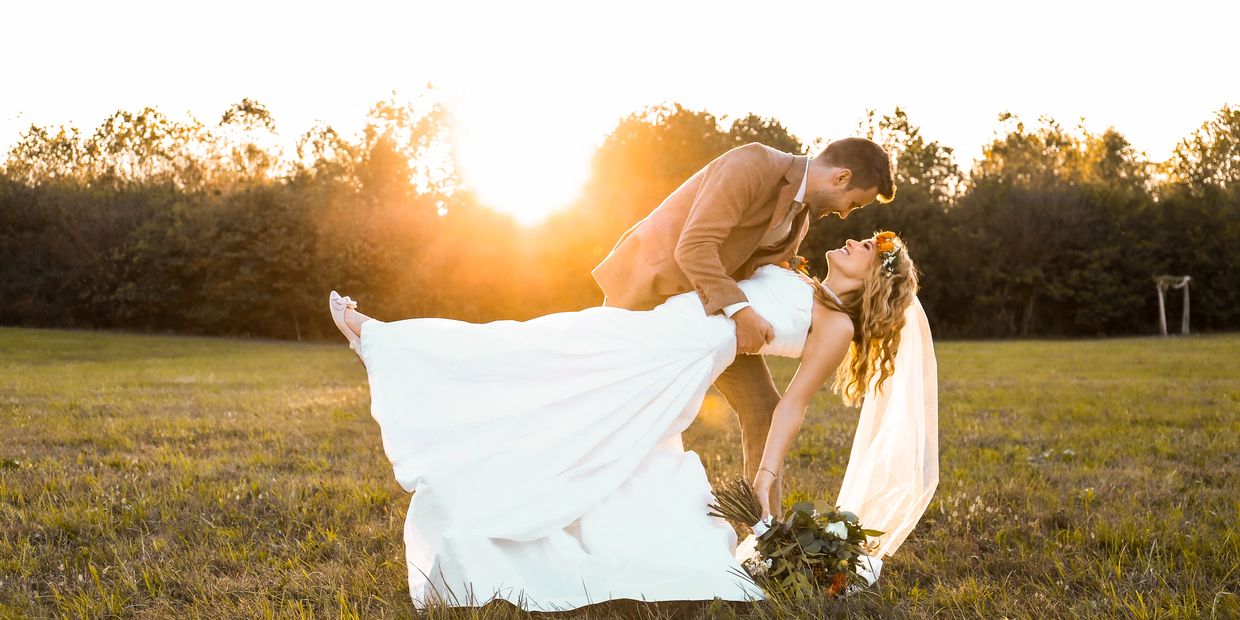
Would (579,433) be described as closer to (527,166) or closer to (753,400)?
(753,400)

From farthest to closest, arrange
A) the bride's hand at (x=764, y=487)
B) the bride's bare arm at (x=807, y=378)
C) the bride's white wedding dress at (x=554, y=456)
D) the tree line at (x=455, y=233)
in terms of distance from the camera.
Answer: the tree line at (x=455, y=233) < the bride's bare arm at (x=807, y=378) < the bride's hand at (x=764, y=487) < the bride's white wedding dress at (x=554, y=456)

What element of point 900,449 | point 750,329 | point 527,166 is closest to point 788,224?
point 750,329

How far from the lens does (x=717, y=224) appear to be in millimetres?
4246

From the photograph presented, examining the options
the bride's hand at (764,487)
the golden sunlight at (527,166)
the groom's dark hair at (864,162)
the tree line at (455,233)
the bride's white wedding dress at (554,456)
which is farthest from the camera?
the golden sunlight at (527,166)

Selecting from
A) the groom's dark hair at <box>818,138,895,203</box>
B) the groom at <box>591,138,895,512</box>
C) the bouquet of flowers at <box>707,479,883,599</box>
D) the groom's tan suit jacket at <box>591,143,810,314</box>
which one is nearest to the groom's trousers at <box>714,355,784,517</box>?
the groom at <box>591,138,895,512</box>

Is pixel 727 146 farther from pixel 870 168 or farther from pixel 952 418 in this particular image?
pixel 870 168

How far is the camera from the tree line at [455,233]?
3059 cm

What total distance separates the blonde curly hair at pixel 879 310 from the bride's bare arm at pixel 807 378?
0.31 feet

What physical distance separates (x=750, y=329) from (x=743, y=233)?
65 cm

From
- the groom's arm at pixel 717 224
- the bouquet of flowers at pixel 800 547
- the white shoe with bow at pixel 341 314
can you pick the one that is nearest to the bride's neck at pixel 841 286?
the groom's arm at pixel 717 224

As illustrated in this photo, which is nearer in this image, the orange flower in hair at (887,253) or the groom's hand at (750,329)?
the groom's hand at (750,329)

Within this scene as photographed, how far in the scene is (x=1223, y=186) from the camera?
39.9 metres

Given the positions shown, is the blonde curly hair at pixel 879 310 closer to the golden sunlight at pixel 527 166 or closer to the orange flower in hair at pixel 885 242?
the orange flower in hair at pixel 885 242

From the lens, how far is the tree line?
30594 millimetres
